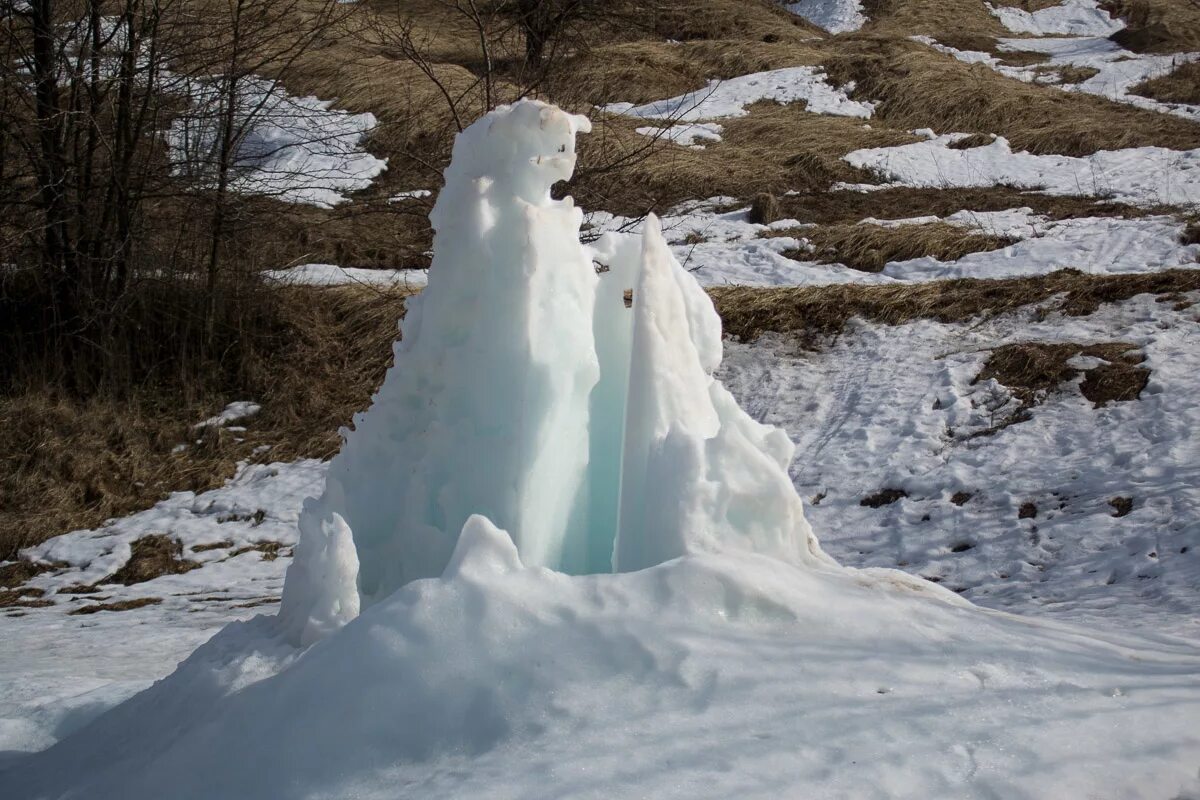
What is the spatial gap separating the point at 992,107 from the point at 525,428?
1607cm

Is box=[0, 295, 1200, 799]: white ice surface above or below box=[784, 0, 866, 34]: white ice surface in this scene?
below

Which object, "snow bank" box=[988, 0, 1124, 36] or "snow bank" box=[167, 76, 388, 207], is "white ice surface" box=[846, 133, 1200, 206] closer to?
"snow bank" box=[167, 76, 388, 207]

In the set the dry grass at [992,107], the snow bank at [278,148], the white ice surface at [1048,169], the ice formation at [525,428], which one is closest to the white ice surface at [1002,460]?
the ice formation at [525,428]

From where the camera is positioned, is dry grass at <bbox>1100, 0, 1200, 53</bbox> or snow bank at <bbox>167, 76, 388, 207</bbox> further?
dry grass at <bbox>1100, 0, 1200, 53</bbox>

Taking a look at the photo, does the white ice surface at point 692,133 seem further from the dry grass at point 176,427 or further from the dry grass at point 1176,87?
the dry grass at point 1176,87

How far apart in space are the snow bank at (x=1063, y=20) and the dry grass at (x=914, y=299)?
71.7 feet

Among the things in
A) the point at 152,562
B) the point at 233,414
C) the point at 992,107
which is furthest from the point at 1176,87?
the point at 152,562

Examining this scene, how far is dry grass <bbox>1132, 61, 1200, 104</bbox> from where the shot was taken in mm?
18797

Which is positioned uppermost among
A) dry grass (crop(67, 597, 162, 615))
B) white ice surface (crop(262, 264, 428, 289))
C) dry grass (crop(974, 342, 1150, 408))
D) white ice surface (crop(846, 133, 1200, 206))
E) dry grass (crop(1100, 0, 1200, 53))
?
dry grass (crop(1100, 0, 1200, 53))

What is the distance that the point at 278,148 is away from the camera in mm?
10930

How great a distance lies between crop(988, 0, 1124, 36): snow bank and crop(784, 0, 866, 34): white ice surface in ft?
12.0

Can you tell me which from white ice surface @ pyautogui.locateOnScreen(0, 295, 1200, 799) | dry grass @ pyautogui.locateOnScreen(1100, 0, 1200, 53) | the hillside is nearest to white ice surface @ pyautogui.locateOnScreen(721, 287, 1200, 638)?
the hillside

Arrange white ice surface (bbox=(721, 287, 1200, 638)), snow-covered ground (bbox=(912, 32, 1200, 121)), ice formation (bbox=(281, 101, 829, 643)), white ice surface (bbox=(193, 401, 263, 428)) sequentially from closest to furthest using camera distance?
ice formation (bbox=(281, 101, 829, 643)) < white ice surface (bbox=(721, 287, 1200, 638)) < white ice surface (bbox=(193, 401, 263, 428)) < snow-covered ground (bbox=(912, 32, 1200, 121))

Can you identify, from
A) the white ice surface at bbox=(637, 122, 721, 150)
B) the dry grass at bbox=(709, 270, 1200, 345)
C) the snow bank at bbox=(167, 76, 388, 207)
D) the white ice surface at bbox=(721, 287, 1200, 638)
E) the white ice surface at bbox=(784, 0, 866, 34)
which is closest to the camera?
the white ice surface at bbox=(721, 287, 1200, 638)
